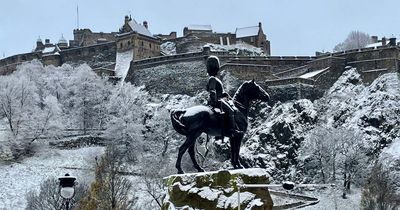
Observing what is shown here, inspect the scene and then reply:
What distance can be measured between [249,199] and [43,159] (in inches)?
2204

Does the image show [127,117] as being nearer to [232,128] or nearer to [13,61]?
[13,61]

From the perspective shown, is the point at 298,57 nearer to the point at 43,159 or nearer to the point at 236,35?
the point at 236,35

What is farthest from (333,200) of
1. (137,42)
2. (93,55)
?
(93,55)

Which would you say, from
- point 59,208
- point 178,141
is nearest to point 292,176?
point 178,141

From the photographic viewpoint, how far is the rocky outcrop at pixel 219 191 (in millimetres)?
13742

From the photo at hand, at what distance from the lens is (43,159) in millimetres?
67625

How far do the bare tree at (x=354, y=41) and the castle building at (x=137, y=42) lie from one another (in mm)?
43267

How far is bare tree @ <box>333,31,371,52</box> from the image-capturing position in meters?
128

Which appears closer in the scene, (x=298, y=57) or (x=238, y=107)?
(x=238, y=107)

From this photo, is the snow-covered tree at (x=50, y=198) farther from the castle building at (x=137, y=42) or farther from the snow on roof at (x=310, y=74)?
the castle building at (x=137, y=42)

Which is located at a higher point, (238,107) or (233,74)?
(233,74)

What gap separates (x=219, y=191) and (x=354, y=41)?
125m

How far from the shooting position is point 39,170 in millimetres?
64312

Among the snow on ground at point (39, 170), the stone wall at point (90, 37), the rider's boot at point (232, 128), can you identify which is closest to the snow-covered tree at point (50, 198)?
the snow on ground at point (39, 170)
